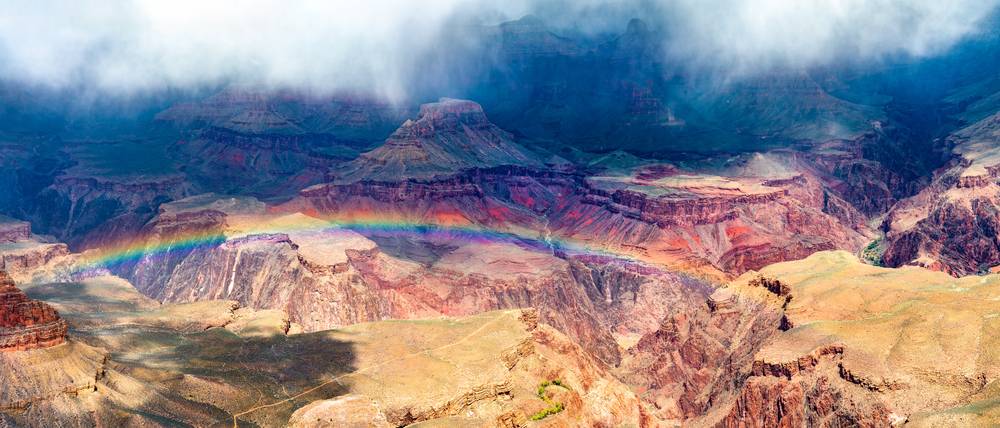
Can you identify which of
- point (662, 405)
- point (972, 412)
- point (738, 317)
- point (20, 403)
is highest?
point (20, 403)

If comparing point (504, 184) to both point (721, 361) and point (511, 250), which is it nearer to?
point (511, 250)

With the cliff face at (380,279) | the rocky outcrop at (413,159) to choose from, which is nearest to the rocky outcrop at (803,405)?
the cliff face at (380,279)

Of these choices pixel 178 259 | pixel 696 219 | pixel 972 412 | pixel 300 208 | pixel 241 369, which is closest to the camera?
pixel 972 412

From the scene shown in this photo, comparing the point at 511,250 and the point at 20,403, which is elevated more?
the point at 20,403

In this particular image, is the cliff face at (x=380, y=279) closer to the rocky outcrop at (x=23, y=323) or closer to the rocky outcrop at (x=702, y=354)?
the rocky outcrop at (x=702, y=354)

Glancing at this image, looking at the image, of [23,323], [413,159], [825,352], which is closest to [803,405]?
[825,352]

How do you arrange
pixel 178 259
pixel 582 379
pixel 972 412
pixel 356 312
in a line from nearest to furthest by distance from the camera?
pixel 972 412 → pixel 582 379 → pixel 356 312 → pixel 178 259

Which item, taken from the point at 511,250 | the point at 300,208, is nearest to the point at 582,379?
the point at 511,250

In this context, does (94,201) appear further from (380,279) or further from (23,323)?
(23,323)
